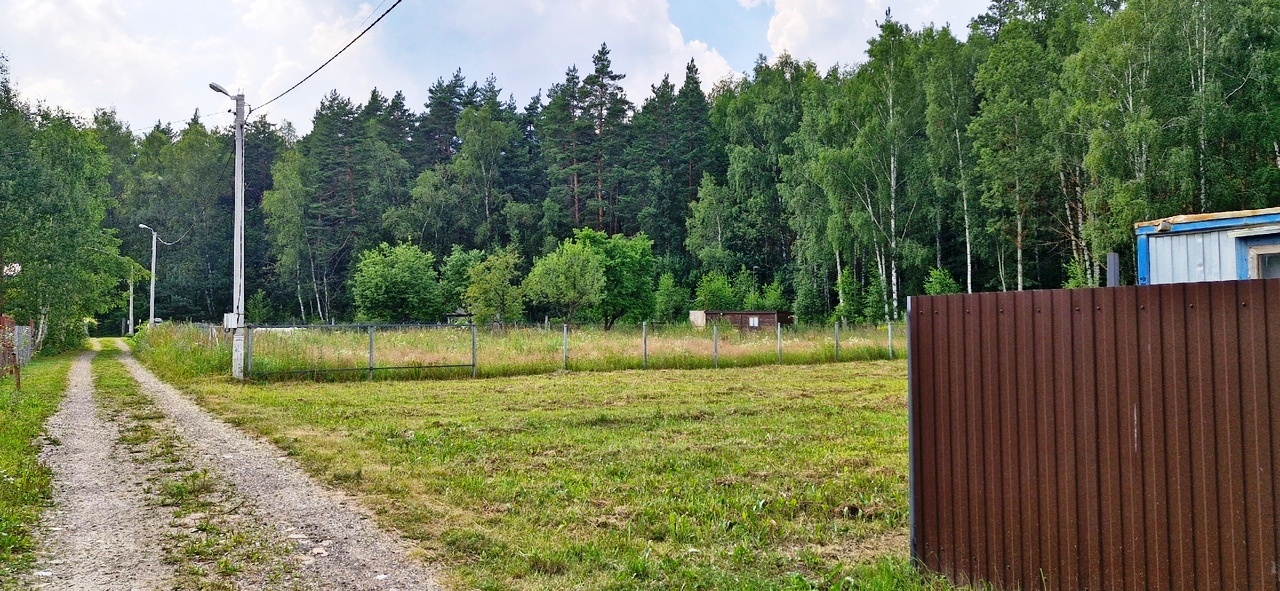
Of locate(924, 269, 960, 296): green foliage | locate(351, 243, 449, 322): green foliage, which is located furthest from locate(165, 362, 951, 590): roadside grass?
locate(351, 243, 449, 322): green foliage

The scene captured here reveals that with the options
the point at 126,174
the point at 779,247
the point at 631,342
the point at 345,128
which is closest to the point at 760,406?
the point at 631,342

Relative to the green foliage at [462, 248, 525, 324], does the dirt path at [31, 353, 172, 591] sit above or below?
below

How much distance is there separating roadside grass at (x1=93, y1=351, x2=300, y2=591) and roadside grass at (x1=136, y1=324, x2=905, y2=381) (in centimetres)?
795

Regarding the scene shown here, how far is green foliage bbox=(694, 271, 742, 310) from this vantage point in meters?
50.6

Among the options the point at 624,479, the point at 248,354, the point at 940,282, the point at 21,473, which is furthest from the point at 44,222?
the point at 940,282

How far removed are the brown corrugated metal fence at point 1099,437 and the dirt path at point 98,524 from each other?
4.60 metres

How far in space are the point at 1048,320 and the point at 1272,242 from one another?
439 centimetres

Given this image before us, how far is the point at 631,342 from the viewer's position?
24188 millimetres

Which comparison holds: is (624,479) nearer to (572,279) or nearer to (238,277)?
(238,277)

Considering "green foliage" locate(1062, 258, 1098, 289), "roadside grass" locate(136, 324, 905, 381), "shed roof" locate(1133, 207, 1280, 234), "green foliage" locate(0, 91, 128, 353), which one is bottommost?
"roadside grass" locate(136, 324, 905, 381)

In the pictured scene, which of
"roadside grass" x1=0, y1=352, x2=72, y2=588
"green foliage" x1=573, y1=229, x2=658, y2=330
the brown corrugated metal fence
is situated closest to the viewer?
the brown corrugated metal fence

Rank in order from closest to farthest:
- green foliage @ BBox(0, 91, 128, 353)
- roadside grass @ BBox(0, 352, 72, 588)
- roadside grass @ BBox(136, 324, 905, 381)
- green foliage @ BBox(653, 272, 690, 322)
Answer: roadside grass @ BBox(0, 352, 72, 588) → roadside grass @ BBox(136, 324, 905, 381) → green foliage @ BBox(0, 91, 128, 353) → green foliage @ BBox(653, 272, 690, 322)

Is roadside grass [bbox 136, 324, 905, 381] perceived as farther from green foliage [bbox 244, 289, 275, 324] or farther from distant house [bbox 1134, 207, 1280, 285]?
green foliage [bbox 244, 289, 275, 324]

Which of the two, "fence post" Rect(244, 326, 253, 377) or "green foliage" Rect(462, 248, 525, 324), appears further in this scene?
"green foliage" Rect(462, 248, 525, 324)
